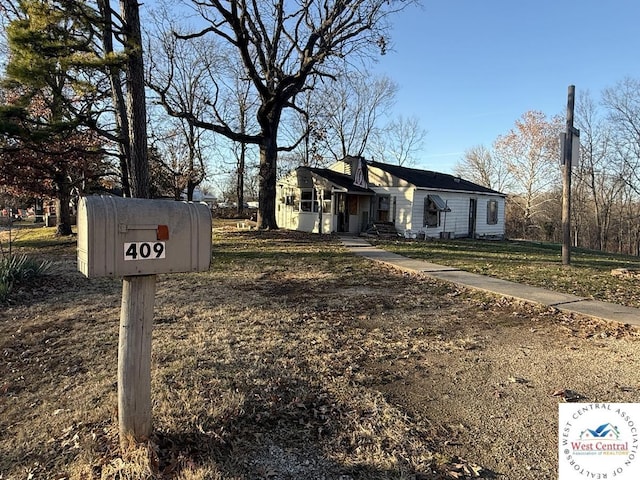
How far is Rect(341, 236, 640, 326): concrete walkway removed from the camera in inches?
212

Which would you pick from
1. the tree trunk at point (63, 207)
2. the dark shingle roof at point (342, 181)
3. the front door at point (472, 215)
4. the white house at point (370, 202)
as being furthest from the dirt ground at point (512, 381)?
the front door at point (472, 215)

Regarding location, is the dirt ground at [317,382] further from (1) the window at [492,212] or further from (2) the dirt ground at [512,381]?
(1) the window at [492,212]

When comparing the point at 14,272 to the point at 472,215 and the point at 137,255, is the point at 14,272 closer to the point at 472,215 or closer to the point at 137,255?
Result: the point at 137,255

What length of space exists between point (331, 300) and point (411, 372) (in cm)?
286

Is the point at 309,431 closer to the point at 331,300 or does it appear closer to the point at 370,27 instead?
the point at 331,300

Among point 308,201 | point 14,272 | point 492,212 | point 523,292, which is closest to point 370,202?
point 308,201

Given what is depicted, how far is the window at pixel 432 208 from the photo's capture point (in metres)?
19.2

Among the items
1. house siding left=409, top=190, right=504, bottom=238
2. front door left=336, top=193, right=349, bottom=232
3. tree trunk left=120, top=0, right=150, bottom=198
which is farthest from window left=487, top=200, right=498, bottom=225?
tree trunk left=120, top=0, right=150, bottom=198

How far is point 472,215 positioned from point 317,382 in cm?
2126

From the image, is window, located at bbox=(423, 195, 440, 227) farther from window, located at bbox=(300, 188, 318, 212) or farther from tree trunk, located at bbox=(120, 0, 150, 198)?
tree trunk, located at bbox=(120, 0, 150, 198)

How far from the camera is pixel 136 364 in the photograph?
2324 millimetres

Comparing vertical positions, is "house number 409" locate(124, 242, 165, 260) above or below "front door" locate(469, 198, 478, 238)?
below

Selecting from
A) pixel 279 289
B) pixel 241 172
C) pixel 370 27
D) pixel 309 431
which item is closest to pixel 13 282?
pixel 279 289

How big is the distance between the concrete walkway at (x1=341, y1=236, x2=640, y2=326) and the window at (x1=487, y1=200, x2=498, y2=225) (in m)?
Result: 15.0
